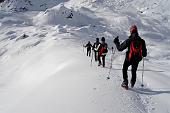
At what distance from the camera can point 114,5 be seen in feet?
207

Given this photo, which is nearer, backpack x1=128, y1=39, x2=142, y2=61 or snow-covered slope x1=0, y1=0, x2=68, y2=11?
backpack x1=128, y1=39, x2=142, y2=61

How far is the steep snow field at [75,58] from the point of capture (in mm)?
11188

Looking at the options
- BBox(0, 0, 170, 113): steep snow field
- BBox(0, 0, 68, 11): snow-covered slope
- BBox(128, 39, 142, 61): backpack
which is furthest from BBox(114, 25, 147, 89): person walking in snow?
BBox(0, 0, 68, 11): snow-covered slope

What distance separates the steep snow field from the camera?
11.2 metres

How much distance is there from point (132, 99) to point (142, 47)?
1.60 meters

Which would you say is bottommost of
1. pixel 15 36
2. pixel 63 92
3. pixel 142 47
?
pixel 15 36

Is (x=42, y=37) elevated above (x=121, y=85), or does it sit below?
below

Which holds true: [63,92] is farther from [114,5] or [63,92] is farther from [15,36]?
[114,5]

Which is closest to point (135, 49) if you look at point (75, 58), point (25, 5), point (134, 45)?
point (134, 45)

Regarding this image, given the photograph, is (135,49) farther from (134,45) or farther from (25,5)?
(25,5)

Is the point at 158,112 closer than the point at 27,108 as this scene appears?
Yes

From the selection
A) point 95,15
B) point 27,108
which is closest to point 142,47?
point 27,108

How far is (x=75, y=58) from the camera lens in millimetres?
22000

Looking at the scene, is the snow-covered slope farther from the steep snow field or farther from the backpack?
the backpack
